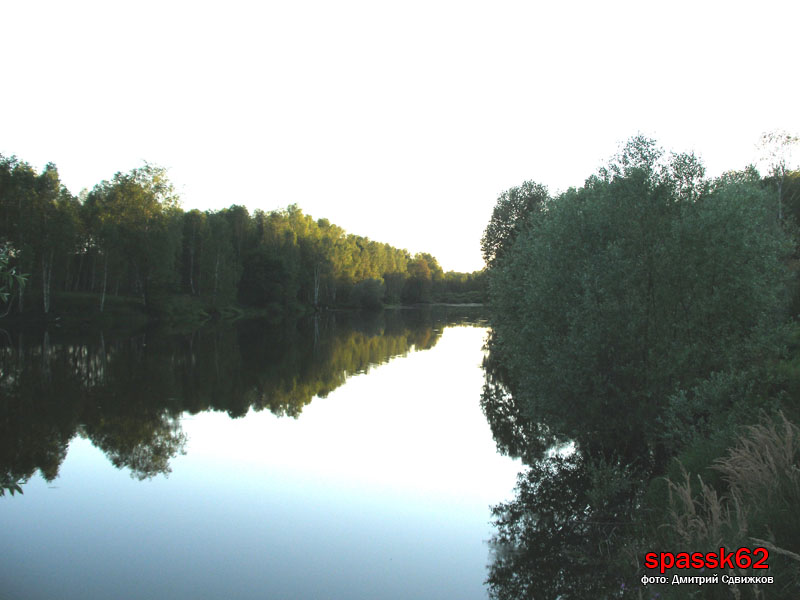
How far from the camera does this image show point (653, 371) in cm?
1340

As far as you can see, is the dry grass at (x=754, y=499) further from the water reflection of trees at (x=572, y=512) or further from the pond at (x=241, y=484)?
the pond at (x=241, y=484)

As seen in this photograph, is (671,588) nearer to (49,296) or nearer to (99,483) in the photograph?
(99,483)

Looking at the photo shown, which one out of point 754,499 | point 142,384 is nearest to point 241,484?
point 754,499

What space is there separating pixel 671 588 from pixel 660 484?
4.97 meters

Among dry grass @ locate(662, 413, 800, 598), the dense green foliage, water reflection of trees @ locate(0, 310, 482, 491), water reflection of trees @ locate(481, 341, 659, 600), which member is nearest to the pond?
water reflection of trees @ locate(0, 310, 482, 491)

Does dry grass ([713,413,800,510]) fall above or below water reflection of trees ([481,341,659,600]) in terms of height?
above

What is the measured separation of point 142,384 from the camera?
26.0m

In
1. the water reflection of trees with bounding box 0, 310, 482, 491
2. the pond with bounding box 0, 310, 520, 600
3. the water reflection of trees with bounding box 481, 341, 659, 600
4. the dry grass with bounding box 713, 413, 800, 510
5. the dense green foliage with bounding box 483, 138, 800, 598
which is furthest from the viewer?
the water reflection of trees with bounding box 0, 310, 482, 491

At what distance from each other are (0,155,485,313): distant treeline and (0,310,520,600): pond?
1740cm

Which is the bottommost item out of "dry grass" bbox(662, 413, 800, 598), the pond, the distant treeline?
the pond

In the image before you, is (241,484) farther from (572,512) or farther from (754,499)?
(754,499)

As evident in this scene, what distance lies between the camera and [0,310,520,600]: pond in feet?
31.2

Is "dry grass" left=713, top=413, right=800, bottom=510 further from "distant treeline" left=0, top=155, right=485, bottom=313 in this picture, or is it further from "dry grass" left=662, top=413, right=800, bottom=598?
"distant treeline" left=0, top=155, right=485, bottom=313

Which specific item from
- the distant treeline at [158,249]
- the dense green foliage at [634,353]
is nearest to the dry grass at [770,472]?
the dense green foliage at [634,353]
